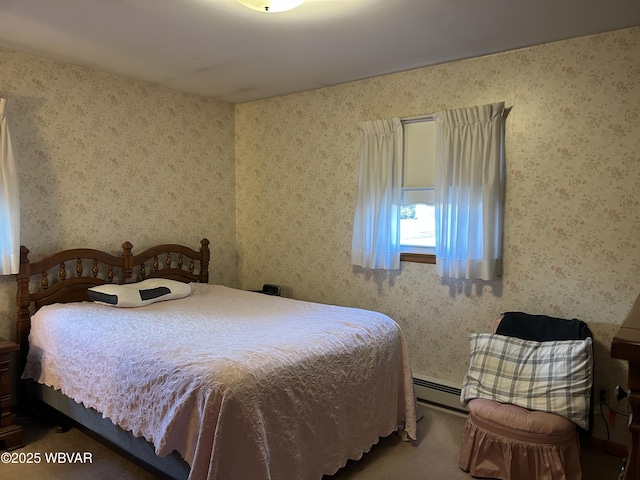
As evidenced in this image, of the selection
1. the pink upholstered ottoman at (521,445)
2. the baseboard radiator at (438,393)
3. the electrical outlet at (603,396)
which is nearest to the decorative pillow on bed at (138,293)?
the baseboard radiator at (438,393)

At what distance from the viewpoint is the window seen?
11.1ft

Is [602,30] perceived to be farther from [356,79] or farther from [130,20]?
[130,20]

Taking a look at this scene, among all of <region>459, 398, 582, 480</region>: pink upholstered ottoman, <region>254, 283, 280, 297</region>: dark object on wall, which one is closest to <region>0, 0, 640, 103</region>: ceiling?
<region>254, 283, 280, 297</region>: dark object on wall

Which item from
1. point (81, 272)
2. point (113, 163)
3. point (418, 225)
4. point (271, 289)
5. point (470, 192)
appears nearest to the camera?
point (470, 192)

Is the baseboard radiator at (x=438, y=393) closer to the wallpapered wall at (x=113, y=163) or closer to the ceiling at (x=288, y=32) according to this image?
the wallpapered wall at (x=113, y=163)

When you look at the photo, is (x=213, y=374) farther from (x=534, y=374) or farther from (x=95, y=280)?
(x=95, y=280)

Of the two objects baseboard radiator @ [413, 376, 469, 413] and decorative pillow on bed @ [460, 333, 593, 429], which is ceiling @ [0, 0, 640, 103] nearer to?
decorative pillow on bed @ [460, 333, 593, 429]

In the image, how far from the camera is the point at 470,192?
10.1 ft

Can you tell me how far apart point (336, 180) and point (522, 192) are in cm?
150

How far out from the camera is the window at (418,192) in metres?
3.39

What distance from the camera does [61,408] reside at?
2.75 metres

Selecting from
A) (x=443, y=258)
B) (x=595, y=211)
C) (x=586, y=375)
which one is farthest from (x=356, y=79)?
(x=586, y=375)

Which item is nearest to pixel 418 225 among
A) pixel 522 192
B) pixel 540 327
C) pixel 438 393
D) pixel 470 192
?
pixel 470 192

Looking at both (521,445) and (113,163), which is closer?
(521,445)
